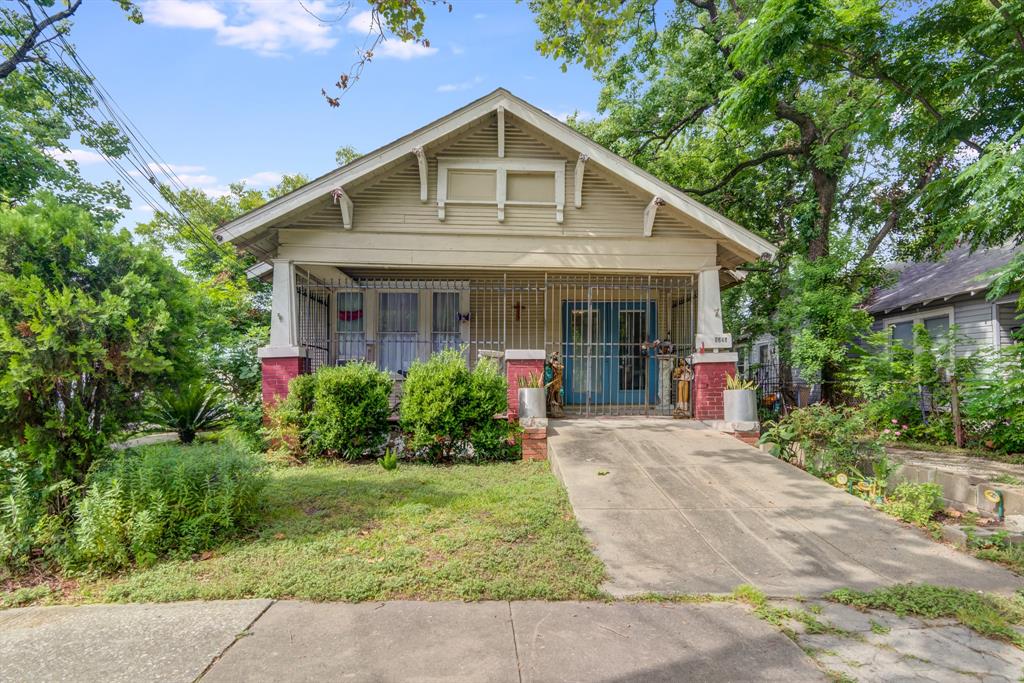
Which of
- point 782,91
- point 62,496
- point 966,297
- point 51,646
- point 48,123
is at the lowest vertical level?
point 51,646

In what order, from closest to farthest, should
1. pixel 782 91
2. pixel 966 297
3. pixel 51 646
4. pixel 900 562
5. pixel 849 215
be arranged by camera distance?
pixel 51 646
pixel 900 562
pixel 782 91
pixel 966 297
pixel 849 215

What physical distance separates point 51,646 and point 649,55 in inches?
641

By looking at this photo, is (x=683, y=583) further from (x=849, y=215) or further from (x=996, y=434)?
(x=849, y=215)

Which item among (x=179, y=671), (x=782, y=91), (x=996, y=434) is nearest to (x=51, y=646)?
(x=179, y=671)

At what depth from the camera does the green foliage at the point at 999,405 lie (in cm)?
771

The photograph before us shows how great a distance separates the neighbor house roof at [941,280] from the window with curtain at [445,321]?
1138 cm

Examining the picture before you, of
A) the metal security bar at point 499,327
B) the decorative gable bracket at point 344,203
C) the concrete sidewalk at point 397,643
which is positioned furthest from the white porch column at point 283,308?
the concrete sidewalk at point 397,643

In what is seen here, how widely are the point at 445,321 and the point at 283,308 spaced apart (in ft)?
12.3

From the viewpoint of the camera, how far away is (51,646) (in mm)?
2832

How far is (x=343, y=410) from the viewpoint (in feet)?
23.6

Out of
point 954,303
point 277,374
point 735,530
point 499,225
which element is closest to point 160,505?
point 277,374

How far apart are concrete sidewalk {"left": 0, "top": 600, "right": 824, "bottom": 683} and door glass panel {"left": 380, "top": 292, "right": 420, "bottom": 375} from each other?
817 cm

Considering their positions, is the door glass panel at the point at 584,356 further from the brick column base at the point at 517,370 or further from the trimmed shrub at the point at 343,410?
the trimmed shrub at the point at 343,410

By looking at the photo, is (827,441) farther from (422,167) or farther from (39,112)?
(39,112)
